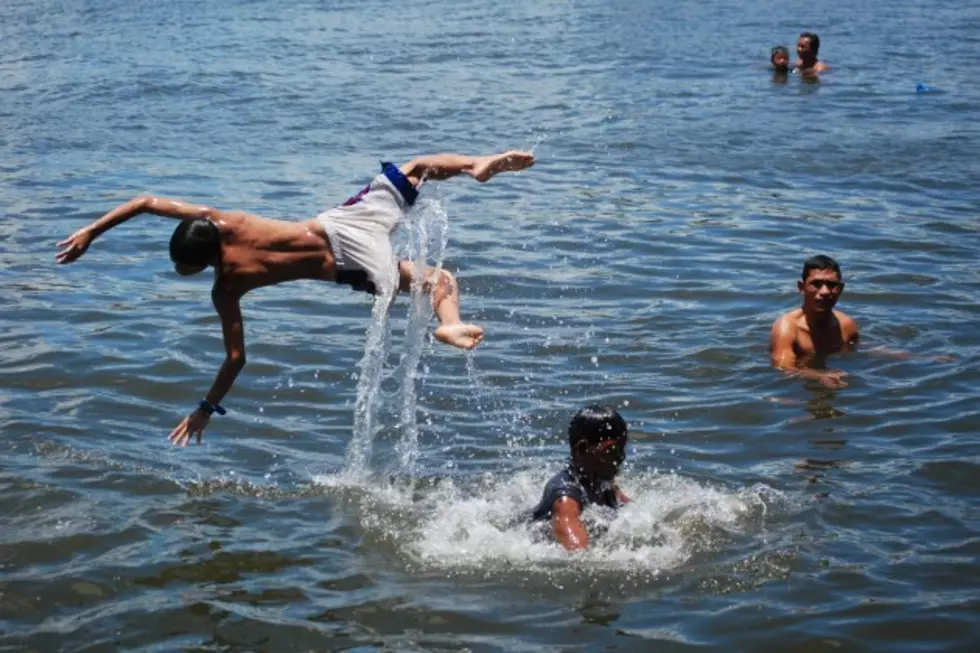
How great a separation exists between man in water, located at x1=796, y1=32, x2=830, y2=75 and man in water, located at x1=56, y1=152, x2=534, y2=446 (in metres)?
13.6

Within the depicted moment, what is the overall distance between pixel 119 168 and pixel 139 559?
9235 mm

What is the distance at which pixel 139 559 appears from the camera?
25.0ft

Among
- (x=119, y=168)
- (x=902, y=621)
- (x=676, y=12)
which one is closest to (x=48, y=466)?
(x=902, y=621)

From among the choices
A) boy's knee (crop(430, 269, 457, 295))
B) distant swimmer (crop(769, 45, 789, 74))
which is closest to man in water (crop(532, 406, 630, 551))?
boy's knee (crop(430, 269, 457, 295))

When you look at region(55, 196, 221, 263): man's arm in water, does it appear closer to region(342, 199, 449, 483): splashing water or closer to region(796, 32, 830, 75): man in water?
region(342, 199, 449, 483): splashing water

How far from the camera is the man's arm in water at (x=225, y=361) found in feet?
26.6

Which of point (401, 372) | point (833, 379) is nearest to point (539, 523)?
point (401, 372)

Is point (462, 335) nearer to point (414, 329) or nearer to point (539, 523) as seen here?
point (539, 523)

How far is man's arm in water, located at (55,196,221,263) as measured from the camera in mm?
7828

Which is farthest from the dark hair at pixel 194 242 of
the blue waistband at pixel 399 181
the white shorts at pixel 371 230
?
the blue waistband at pixel 399 181

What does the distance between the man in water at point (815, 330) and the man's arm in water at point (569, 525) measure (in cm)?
324

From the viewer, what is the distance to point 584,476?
7617 millimetres

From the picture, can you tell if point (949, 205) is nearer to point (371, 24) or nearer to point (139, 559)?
point (139, 559)

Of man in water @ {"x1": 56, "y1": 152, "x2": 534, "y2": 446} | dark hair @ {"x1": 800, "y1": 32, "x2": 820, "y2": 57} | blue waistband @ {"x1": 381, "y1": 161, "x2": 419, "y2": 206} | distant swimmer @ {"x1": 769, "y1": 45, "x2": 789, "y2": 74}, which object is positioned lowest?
man in water @ {"x1": 56, "y1": 152, "x2": 534, "y2": 446}
